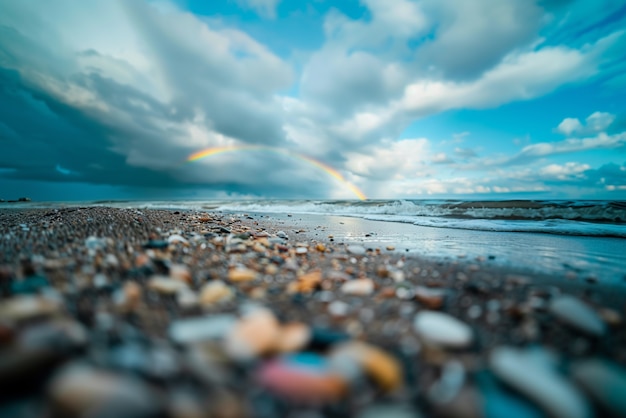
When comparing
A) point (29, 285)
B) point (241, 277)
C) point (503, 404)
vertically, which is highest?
point (29, 285)

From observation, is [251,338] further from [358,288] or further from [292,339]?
[358,288]

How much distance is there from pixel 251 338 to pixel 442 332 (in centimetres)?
93

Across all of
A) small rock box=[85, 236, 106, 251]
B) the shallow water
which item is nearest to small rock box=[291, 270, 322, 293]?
small rock box=[85, 236, 106, 251]

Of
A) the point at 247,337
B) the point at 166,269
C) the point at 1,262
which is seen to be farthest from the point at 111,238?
the point at 247,337

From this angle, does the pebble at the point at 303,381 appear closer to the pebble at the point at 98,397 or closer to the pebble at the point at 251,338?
the pebble at the point at 251,338

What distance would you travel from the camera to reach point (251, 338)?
1090mm

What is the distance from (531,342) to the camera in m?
1.22

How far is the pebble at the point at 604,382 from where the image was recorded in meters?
0.91

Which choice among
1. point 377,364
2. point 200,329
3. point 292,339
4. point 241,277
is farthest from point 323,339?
point 241,277

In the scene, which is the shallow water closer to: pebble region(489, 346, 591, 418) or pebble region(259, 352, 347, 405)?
pebble region(489, 346, 591, 418)

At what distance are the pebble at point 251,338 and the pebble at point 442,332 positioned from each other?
0.74 meters

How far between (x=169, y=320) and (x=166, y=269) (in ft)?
2.46

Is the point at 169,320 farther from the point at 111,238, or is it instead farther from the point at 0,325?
the point at 111,238

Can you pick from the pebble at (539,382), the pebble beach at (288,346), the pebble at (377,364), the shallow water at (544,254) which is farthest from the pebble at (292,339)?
the shallow water at (544,254)
